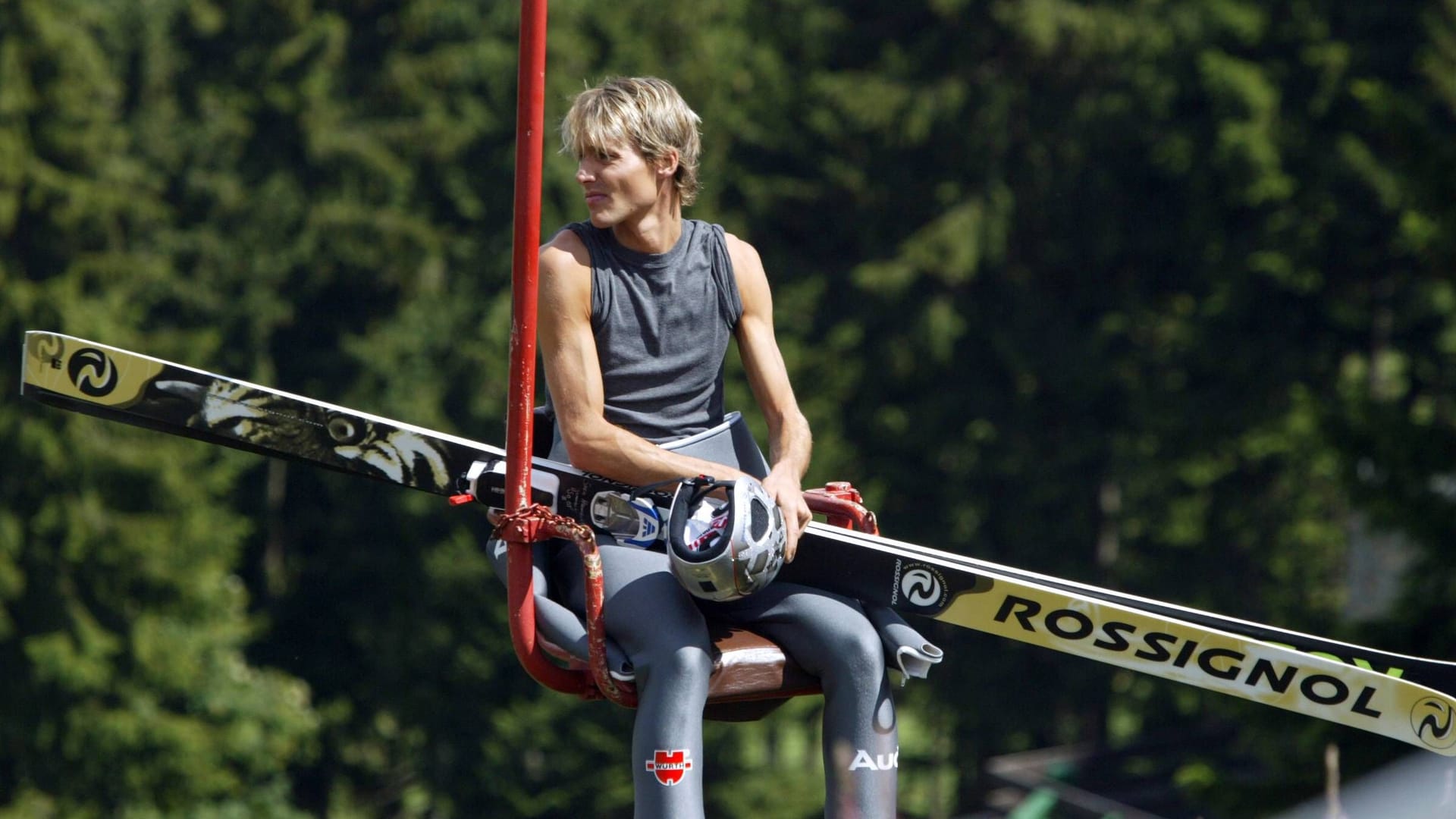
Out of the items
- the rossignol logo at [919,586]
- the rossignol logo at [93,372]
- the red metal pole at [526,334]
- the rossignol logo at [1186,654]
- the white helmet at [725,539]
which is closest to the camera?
the white helmet at [725,539]

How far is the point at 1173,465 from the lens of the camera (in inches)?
952

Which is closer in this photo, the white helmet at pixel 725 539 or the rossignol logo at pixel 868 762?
the white helmet at pixel 725 539

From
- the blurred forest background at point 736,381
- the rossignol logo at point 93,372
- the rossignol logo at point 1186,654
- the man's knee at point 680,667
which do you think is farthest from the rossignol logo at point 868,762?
the blurred forest background at point 736,381

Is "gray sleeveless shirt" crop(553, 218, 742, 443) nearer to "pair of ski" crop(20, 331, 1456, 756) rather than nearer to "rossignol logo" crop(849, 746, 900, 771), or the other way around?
"pair of ski" crop(20, 331, 1456, 756)

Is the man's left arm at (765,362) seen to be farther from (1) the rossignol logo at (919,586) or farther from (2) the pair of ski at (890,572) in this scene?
(1) the rossignol logo at (919,586)

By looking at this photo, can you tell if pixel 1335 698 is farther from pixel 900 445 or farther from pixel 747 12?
pixel 747 12

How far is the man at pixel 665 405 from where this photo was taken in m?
3.90

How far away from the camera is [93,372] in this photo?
4680 mm

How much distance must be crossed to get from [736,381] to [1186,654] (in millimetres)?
19812

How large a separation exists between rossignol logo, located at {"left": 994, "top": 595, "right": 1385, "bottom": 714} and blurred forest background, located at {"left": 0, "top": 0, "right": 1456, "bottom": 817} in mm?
18610

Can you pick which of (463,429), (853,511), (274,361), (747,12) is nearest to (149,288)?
(274,361)

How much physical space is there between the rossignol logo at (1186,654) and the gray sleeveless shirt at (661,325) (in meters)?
0.80

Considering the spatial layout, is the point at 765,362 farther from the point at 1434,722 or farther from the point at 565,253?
the point at 1434,722

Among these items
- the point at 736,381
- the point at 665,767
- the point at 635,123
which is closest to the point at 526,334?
the point at 635,123
